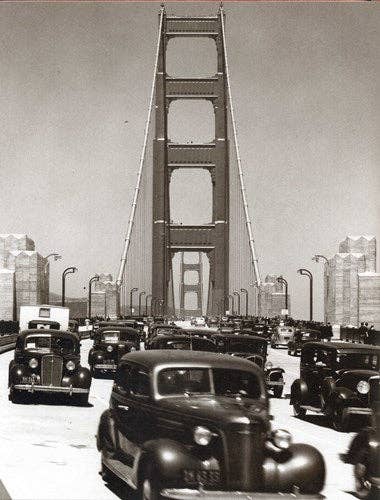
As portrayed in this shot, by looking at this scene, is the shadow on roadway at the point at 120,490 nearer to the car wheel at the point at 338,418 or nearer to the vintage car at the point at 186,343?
the car wheel at the point at 338,418

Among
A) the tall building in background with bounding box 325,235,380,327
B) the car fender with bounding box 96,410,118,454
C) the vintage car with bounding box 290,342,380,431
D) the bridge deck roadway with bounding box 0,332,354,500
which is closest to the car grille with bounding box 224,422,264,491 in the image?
the bridge deck roadway with bounding box 0,332,354,500

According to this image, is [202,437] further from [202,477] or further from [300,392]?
[300,392]

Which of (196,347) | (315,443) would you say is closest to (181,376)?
(315,443)

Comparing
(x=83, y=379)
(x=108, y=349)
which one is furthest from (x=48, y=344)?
(x=108, y=349)

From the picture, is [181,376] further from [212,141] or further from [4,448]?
[212,141]

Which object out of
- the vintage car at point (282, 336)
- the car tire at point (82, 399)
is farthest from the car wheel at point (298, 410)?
the vintage car at point (282, 336)

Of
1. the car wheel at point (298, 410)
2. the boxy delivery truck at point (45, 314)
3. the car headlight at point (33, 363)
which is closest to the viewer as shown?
the car wheel at point (298, 410)

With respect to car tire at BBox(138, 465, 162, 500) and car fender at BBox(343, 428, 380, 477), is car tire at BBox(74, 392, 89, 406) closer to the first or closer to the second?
car fender at BBox(343, 428, 380, 477)
